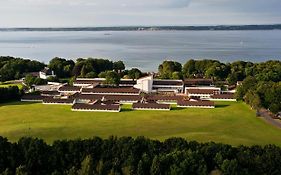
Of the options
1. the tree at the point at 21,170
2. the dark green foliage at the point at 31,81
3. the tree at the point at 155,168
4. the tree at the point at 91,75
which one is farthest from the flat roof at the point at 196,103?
the tree at the point at 21,170

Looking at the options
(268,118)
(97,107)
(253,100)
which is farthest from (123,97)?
(268,118)

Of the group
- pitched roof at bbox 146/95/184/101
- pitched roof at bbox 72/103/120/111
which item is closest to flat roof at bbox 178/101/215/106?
pitched roof at bbox 146/95/184/101

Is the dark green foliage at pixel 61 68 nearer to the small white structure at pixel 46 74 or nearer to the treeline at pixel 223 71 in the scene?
the small white structure at pixel 46 74

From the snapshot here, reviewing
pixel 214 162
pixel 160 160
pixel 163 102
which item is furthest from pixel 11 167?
pixel 163 102

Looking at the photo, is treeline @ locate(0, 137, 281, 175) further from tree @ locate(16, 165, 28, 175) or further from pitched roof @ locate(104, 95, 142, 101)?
pitched roof @ locate(104, 95, 142, 101)

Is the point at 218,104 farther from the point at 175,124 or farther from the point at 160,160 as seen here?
the point at 160,160

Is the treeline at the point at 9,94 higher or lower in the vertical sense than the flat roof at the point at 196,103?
higher
